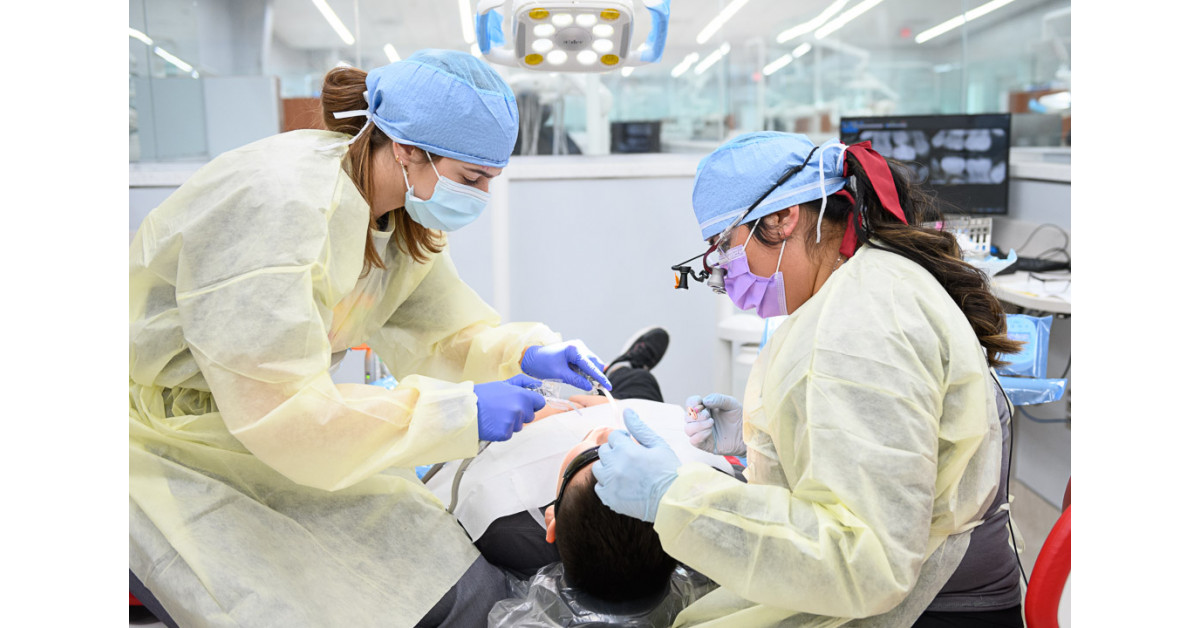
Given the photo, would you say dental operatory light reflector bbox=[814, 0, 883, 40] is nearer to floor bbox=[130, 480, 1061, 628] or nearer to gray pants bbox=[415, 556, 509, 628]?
floor bbox=[130, 480, 1061, 628]

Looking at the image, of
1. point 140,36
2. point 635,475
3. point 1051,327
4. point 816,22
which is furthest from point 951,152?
point 140,36

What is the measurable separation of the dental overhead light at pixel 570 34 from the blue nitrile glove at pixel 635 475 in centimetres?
80

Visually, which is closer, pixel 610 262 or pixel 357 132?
pixel 357 132

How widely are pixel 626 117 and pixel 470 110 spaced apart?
2.82 m

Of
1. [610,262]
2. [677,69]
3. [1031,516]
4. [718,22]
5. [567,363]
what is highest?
[718,22]

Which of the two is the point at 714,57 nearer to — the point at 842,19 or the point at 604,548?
the point at 842,19

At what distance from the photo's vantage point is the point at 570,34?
1577 millimetres

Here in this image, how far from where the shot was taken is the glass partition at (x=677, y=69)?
362 cm

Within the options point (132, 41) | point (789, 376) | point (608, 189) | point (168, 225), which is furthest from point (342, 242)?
point (132, 41)

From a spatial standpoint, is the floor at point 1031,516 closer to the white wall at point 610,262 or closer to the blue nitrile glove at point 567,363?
the white wall at point 610,262

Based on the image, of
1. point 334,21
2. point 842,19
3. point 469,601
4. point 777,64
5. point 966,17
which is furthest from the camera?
point 842,19

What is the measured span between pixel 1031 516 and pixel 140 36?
4014mm

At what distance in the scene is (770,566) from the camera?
1.01 m

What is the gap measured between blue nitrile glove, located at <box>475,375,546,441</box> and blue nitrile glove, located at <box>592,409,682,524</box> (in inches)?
Result: 9.8
